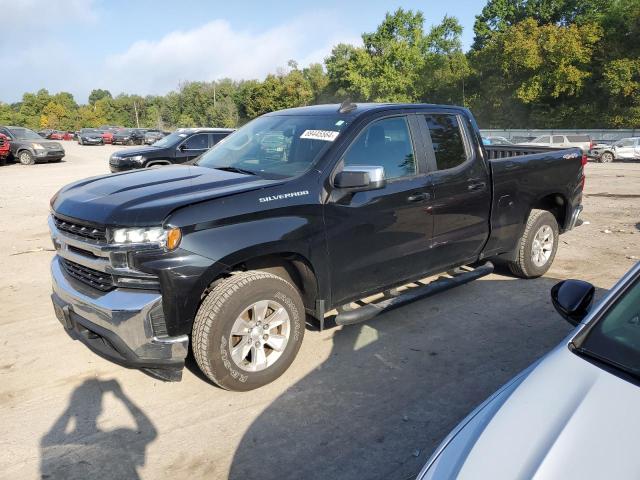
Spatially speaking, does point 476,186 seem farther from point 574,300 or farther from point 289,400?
point 289,400

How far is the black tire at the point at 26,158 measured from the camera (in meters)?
23.4

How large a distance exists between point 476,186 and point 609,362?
9.87 ft

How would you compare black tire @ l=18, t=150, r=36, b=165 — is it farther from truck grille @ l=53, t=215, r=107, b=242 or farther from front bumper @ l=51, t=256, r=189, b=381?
front bumper @ l=51, t=256, r=189, b=381

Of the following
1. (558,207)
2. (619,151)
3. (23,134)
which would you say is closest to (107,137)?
(23,134)

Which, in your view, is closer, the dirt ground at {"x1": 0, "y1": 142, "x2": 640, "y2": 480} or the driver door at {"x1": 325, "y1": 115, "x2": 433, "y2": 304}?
the dirt ground at {"x1": 0, "y1": 142, "x2": 640, "y2": 480}

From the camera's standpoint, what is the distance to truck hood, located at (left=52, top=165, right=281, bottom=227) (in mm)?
3078

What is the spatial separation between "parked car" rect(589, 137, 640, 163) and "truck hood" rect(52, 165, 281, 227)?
28.6 metres

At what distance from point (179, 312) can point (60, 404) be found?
1.15m

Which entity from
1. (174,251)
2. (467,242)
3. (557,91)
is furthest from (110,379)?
(557,91)

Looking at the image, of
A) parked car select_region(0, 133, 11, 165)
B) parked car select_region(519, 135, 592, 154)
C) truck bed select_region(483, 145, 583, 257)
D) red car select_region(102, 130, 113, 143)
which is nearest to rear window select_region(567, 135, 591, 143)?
parked car select_region(519, 135, 592, 154)

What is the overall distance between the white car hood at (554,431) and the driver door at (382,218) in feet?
6.33

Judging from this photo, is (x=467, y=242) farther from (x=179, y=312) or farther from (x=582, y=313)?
(x=179, y=312)

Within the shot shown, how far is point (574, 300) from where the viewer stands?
2475 mm

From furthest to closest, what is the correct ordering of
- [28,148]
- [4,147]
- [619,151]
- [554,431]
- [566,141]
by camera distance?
[566,141]
[619,151]
[28,148]
[4,147]
[554,431]
